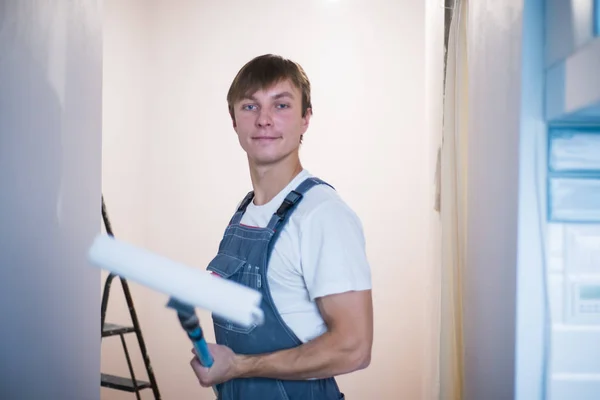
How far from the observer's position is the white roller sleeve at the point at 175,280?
75 centimetres

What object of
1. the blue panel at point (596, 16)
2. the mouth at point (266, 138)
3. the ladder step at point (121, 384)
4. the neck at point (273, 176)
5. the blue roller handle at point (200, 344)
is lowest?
the ladder step at point (121, 384)

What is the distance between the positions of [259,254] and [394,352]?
8.49ft

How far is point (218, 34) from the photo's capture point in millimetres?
3955

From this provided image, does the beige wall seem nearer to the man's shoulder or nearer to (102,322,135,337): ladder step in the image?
(102,322,135,337): ladder step

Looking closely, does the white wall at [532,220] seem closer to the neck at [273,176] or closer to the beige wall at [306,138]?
the neck at [273,176]

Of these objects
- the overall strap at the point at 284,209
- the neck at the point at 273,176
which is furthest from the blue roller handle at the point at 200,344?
Result: the neck at the point at 273,176

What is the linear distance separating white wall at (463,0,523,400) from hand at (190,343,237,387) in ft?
1.90

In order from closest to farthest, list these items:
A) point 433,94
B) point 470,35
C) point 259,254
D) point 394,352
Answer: point 259,254 → point 470,35 → point 433,94 → point 394,352

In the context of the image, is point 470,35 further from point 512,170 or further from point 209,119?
point 209,119

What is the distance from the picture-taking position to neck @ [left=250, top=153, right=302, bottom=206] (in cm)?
156

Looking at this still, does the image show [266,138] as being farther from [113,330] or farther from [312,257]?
[113,330]

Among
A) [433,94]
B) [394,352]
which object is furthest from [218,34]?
[394,352]

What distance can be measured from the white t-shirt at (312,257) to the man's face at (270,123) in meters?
0.16

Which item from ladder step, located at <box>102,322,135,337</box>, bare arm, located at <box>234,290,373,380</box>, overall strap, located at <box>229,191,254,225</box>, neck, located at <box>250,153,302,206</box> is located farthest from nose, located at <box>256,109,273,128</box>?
ladder step, located at <box>102,322,135,337</box>
